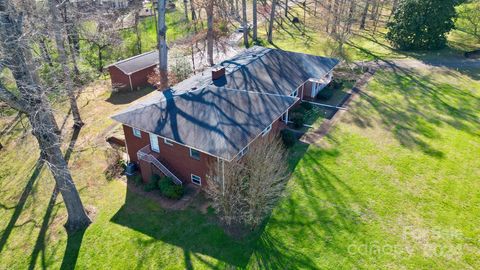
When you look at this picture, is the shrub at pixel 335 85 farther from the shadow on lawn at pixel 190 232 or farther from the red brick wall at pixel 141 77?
the shadow on lawn at pixel 190 232

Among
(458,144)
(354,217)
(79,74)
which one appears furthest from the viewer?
(79,74)

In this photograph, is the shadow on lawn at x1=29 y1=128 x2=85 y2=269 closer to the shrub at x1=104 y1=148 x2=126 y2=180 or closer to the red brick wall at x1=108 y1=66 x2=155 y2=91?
the shrub at x1=104 y1=148 x2=126 y2=180

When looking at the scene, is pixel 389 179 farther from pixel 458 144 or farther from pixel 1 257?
pixel 1 257

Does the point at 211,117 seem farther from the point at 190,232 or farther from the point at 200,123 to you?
the point at 190,232

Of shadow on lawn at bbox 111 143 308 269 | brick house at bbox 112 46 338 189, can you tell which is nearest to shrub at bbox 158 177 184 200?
brick house at bbox 112 46 338 189

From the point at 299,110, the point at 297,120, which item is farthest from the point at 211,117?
the point at 299,110

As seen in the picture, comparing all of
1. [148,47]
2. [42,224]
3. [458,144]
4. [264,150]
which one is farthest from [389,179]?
[148,47]
